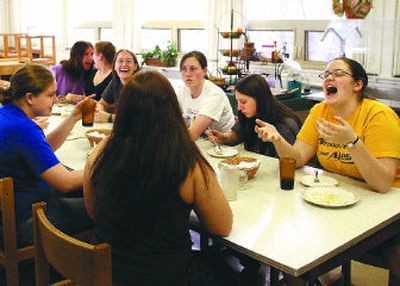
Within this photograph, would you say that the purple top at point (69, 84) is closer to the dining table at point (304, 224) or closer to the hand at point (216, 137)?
the hand at point (216, 137)

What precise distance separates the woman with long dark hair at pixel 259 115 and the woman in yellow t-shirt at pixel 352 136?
0.27 meters

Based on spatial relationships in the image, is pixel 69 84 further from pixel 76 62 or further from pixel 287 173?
pixel 287 173

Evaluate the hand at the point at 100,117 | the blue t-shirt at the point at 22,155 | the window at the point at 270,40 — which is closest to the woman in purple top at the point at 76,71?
the hand at the point at 100,117

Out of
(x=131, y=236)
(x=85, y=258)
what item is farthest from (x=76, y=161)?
(x=85, y=258)

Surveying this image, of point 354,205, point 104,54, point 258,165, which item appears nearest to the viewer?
point 354,205

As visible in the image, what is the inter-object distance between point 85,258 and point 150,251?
0.84 ft

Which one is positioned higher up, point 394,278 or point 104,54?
point 104,54

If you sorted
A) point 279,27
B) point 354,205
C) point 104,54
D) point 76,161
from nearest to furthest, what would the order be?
point 354,205
point 76,161
point 104,54
point 279,27

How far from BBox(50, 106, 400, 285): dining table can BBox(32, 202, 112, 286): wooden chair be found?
1.35ft

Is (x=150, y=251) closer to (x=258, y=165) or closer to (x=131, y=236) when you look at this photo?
(x=131, y=236)

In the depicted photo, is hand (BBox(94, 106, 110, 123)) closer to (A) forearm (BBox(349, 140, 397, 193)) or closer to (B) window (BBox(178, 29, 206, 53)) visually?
(A) forearm (BBox(349, 140, 397, 193))

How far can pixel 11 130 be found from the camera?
1.93m

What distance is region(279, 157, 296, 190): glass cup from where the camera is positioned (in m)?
1.88

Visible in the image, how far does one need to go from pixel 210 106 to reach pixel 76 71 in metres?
1.70
